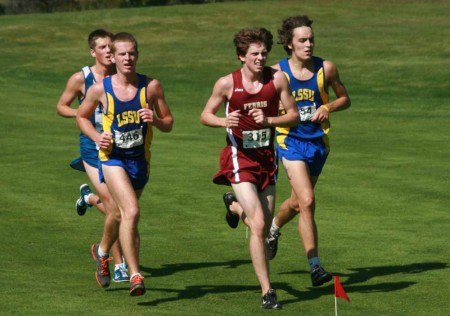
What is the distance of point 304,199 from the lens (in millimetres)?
12008

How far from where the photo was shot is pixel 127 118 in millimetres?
11305

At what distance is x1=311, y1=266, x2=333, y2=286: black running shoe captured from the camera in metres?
11.6

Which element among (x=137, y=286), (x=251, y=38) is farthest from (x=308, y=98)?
(x=137, y=286)

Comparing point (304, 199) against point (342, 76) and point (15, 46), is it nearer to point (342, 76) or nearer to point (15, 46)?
point (342, 76)

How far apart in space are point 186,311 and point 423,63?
29.0 metres

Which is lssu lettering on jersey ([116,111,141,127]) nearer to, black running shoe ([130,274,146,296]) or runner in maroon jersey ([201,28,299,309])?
runner in maroon jersey ([201,28,299,309])

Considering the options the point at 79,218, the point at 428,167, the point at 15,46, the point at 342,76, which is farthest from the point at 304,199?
the point at 15,46

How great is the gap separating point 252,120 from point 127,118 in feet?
3.58

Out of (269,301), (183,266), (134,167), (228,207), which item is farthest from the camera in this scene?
(228,207)

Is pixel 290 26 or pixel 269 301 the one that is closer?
pixel 269 301

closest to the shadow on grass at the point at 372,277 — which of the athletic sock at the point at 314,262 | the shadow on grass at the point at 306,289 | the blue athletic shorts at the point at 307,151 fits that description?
the shadow on grass at the point at 306,289

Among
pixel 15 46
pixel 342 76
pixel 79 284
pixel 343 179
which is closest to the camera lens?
pixel 79 284

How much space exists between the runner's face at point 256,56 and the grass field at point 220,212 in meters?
2.02

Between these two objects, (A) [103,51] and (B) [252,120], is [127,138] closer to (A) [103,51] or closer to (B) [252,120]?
(B) [252,120]
